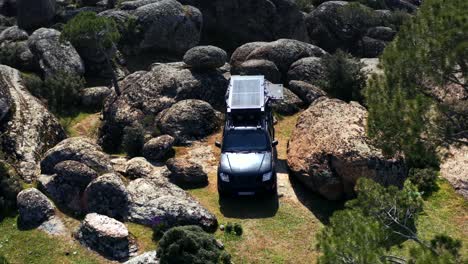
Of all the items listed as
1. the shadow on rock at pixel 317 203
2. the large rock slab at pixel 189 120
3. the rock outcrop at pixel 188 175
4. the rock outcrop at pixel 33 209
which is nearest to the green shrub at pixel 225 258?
the shadow on rock at pixel 317 203

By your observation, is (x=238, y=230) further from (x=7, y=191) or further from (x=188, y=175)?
(x=7, y=191)

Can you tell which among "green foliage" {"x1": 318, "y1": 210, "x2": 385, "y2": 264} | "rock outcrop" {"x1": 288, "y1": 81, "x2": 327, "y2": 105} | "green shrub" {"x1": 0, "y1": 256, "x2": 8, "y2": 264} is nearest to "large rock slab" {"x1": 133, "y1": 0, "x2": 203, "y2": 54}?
"rock outcrop" {"x1": 288, "y1": 81, "x2": 327, "y2": 105}

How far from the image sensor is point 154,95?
27000mm

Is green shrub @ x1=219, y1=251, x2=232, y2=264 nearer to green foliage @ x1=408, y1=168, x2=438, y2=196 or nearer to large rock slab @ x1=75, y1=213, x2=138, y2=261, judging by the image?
large rock slab @ x1=75, y1=213, x2=138, y2=261

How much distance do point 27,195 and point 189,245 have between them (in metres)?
7.36

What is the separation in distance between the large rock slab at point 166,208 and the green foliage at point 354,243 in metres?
7.65

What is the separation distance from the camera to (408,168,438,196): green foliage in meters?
19.3

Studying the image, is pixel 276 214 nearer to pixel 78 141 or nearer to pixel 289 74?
pixel 78 141

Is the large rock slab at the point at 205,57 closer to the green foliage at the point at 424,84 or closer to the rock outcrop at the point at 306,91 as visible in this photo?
the rock outcrop at the point at 306,91

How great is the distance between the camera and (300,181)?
780 inches

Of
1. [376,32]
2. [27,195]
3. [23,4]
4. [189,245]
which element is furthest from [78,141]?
[376,32]

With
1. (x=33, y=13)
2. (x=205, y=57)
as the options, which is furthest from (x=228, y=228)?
(x=33, y=13)

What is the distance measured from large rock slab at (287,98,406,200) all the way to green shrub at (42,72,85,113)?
1522 centimetres

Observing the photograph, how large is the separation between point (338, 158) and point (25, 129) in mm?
14792
